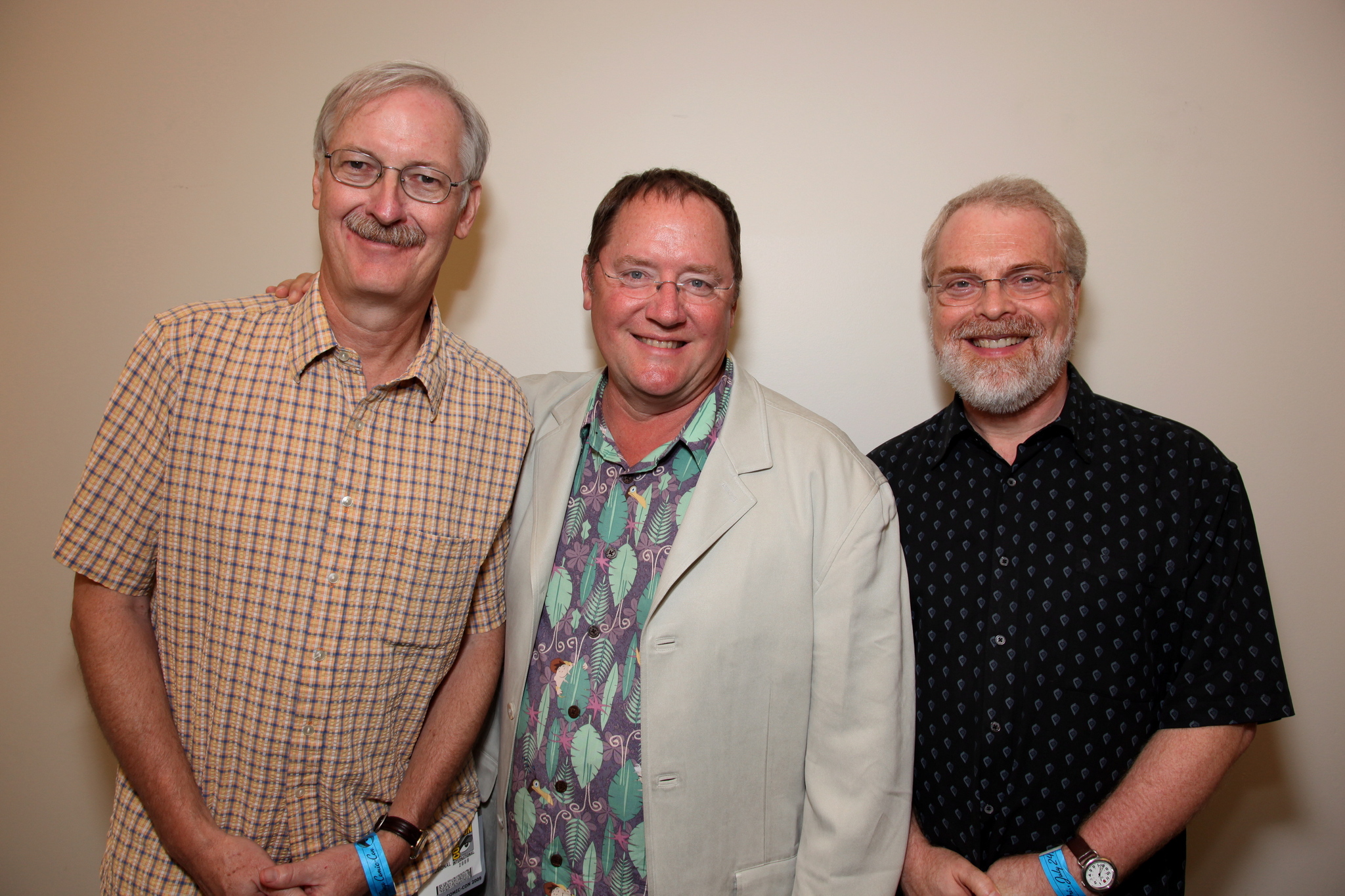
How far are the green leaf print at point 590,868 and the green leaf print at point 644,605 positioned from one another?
466mm

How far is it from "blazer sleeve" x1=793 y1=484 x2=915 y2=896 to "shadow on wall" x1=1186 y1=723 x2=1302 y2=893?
4.37ft

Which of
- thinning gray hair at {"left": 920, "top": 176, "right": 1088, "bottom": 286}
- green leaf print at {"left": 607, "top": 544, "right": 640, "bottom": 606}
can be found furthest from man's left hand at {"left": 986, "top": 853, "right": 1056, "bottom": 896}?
thinning gray hair at {"left": 920, "top": 176, "right": 1088, "bottom": 286}

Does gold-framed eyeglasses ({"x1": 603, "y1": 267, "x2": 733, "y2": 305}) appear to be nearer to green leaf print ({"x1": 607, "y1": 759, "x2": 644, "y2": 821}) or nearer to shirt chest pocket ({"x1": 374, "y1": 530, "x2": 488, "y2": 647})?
shirt chest pocket ({"x1": 374, "y1": 530, "x2": 488, "y2": 647})

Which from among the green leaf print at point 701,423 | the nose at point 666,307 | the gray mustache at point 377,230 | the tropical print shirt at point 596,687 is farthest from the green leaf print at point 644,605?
the gray mustache at point 377,230

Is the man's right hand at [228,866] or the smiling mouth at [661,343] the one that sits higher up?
the smiling mouth at [661,343]

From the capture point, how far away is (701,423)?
1.63 meters

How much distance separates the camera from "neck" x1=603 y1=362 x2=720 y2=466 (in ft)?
5.57

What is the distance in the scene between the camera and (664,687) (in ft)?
4.67

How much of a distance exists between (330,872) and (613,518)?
921 millimetres

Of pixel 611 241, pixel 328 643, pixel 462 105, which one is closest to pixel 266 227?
pixel 462 105

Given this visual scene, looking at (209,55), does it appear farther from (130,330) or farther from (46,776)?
(46,776)

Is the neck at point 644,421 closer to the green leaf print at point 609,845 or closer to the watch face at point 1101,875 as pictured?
the green leaf print at point 609,845

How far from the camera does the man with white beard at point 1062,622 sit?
1472 mm

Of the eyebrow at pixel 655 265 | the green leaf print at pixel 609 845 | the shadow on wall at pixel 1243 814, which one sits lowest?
the shadow on wall at pixel 1243 814
